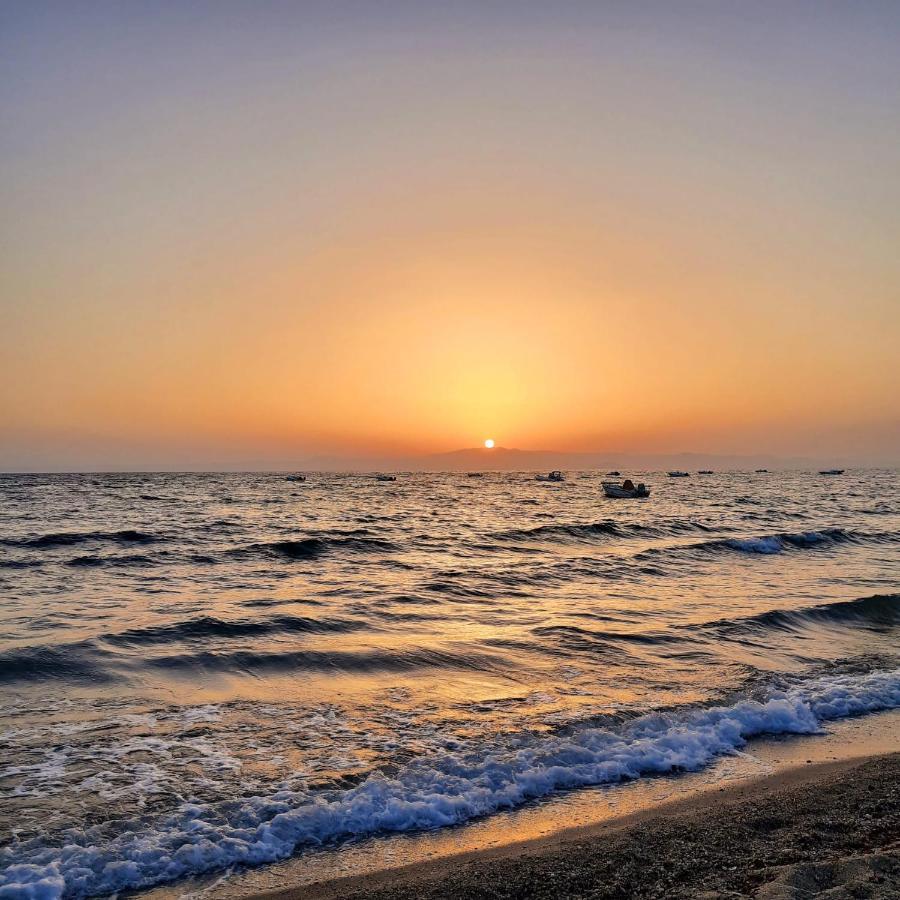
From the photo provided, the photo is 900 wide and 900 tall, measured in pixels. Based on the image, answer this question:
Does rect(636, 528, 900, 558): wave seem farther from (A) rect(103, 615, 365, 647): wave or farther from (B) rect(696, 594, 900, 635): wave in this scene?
(A) rect(103, 615, 365, 647): wave

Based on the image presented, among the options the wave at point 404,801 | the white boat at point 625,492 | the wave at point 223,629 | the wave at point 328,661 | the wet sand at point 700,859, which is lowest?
the wave at point 328,661

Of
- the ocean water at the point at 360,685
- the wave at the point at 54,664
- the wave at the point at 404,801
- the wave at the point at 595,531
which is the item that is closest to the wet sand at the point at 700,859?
the wave at the point at 404,801

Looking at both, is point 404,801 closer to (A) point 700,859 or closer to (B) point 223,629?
(A) point 700,859

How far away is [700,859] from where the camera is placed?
6.57m

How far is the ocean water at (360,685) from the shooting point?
7.83m

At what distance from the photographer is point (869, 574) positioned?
2772cm

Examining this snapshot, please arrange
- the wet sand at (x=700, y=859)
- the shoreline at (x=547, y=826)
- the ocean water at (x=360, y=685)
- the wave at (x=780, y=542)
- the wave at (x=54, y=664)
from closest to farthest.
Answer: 1. the wet sand at (x=700, y=859)
2. the shoreline at (x=547, y=826)
3. the ocean water at (x=360, y=685)
4. the wave at (x=54, y=664)
5. the wave at (x=780, y=542)

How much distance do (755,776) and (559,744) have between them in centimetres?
A: 266

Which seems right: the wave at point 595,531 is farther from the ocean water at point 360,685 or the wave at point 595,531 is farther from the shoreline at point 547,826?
the shoreline at point 547,826

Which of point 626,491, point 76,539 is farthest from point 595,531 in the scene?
point 626,491

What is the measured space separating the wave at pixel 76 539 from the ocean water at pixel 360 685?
1.99m

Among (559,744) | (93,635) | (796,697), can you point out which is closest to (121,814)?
(559,744)

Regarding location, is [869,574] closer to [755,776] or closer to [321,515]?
[755,776]

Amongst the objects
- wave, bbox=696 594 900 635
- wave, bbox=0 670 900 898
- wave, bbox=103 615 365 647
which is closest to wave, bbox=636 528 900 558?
wave, bbox=696 594 900 635
